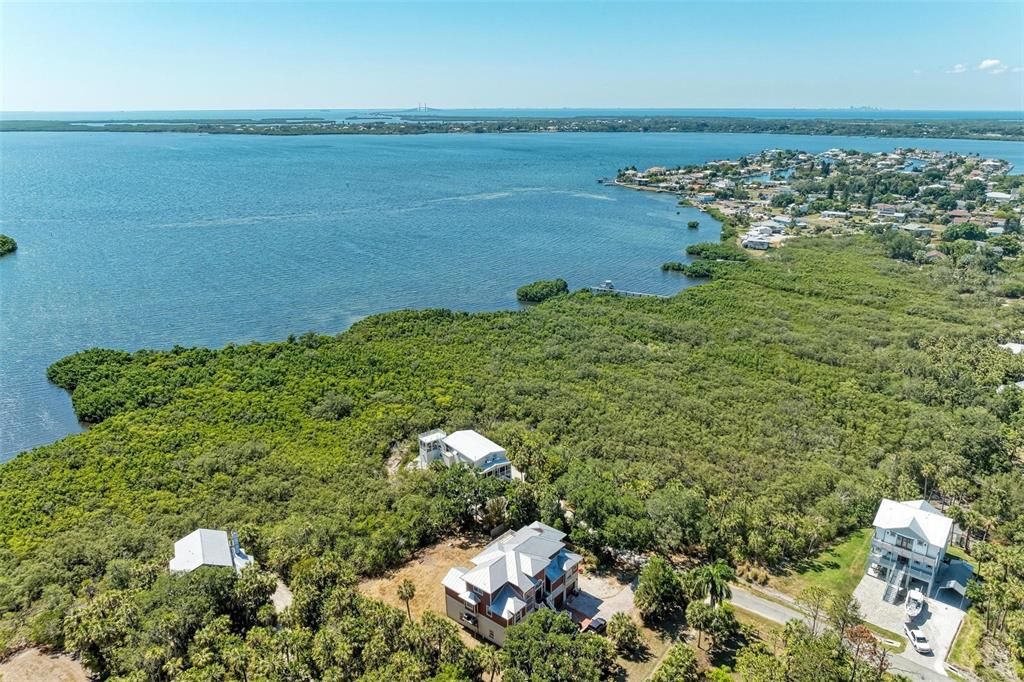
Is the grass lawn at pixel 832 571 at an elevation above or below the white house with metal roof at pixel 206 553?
below

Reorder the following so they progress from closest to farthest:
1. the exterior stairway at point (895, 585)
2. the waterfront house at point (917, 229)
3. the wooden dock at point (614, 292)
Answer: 1. the exterior stairway at point (895, 585)
2. the wooden dock at point (614, 292)
3. the waterfront house at point (917, 229)

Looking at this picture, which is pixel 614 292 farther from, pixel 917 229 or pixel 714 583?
pixel 917 229

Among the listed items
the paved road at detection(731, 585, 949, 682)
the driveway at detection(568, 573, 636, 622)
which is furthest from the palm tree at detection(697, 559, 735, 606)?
the driveway at detection(568, 573, 636, 622)

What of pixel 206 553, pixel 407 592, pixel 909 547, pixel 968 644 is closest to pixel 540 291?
pixel 909 547

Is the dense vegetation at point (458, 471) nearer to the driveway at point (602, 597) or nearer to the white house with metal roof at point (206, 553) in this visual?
the white house with metal roof at point (206, 553)

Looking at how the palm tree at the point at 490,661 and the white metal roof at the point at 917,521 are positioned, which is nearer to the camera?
the palm tree at the point at 490,661

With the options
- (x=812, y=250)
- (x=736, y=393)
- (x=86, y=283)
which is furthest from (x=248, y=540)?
(x=812, y=250)

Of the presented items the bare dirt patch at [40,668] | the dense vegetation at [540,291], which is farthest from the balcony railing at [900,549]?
the dense vegetation at [540,291]
